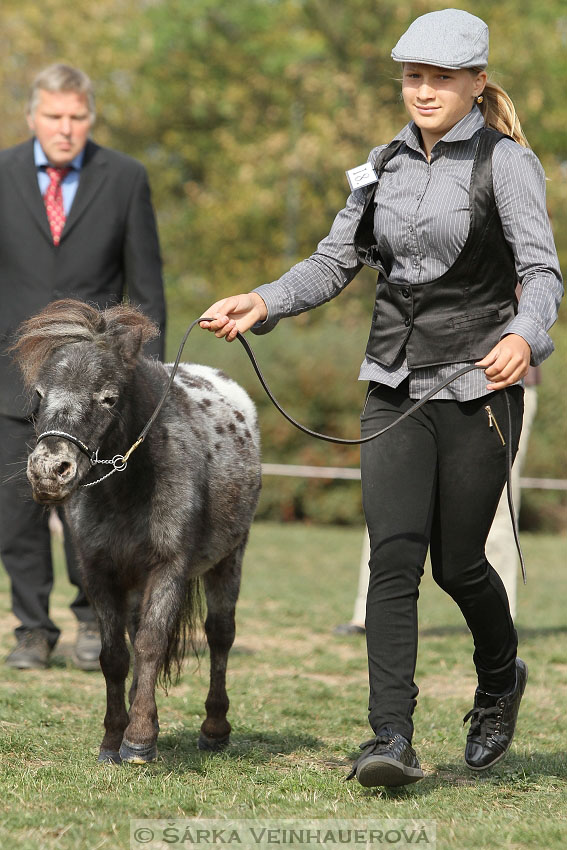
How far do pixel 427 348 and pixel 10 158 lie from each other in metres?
3.74

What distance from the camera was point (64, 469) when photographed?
447 centimetres

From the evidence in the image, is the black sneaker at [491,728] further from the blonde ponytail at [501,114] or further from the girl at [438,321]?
the blonde ponytail at [501,114]

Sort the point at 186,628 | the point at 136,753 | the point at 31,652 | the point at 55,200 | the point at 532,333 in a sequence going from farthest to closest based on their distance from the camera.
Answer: the point at 31,652, the point at 55,200, the point at 186,628, the point at 136,753, the point at 532,333

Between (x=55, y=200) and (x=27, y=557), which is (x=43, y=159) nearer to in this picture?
(x=55, y=200)

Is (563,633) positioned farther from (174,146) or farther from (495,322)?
(174,146)

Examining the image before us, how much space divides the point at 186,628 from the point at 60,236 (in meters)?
2.66

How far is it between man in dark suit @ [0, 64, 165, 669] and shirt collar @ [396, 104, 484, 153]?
2.66m

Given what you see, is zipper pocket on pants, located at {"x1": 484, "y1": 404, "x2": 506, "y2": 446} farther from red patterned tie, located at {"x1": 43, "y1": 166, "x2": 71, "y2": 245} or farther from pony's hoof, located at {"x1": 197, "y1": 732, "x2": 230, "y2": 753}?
red patterned tie, located at {"x1": 43, "y1": 166, "x2": 71, "y2": 245}

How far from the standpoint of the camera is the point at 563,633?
9734 mm

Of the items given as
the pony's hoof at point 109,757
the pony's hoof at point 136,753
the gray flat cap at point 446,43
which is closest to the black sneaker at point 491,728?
the pony's hoof at point 136,753

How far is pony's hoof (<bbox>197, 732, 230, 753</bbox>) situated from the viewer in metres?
5.52

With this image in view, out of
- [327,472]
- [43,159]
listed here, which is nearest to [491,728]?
[43,159]

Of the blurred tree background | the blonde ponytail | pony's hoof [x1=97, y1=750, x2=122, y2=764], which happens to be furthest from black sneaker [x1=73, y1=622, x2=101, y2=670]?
the blurred tree background

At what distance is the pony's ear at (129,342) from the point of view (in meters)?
4.93
